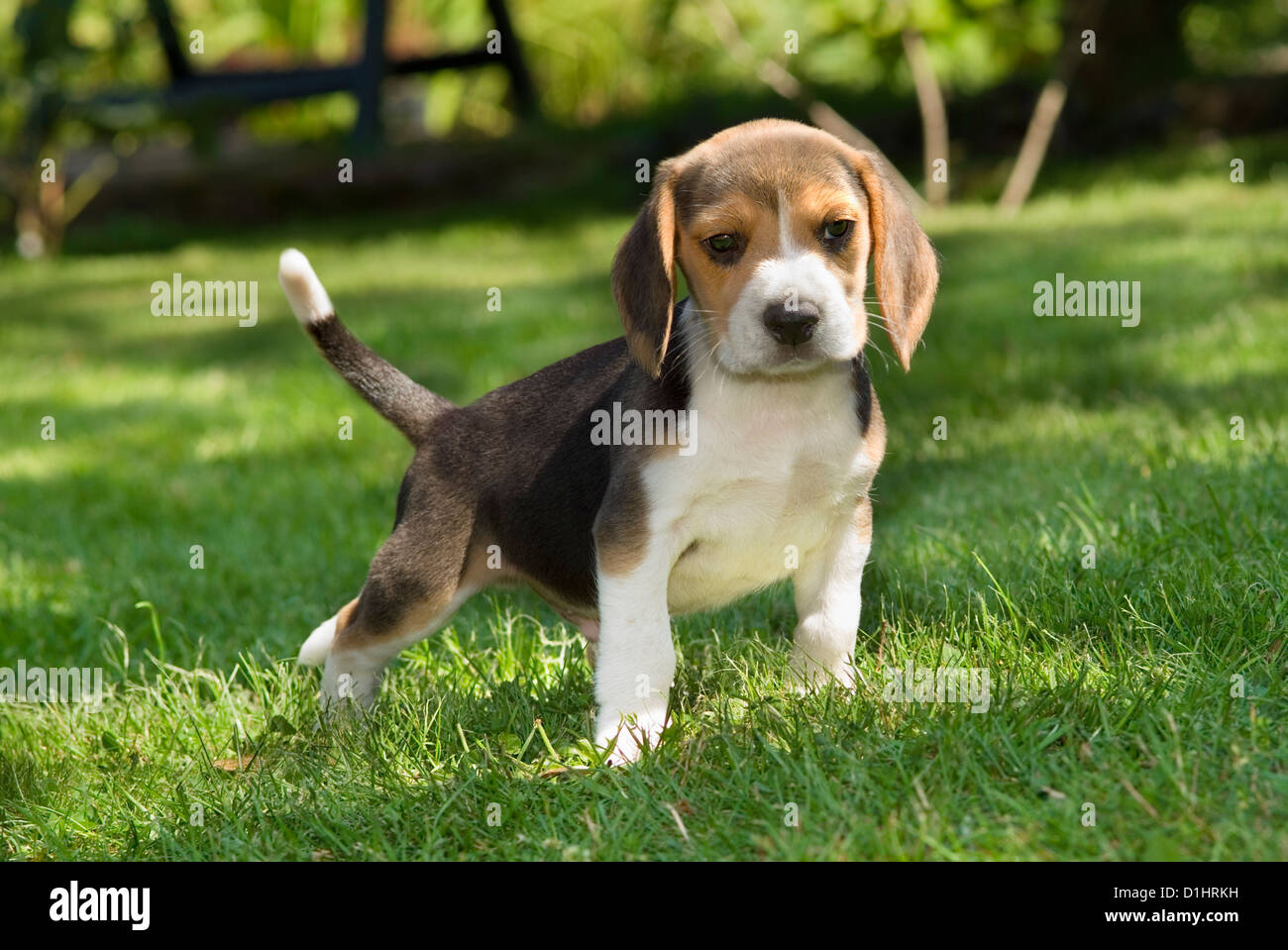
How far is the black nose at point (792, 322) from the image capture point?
10.4 feet

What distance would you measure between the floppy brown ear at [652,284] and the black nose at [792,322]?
A: 0.32 metres

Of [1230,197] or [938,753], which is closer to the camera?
[938,753]

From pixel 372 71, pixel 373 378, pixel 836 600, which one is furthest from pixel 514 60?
pixel 836 600

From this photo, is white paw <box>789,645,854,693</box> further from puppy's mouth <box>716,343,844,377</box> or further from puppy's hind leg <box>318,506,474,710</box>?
puppy's hind leg <box>318,506,474,710</box>

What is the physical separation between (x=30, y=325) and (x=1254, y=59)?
1480 cm

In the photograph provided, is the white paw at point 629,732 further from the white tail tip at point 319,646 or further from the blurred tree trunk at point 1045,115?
the blurred tree trunk at point 1045,115

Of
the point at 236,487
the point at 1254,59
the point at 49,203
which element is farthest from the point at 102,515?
the point at 1254,59

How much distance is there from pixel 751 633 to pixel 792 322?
4.88ft

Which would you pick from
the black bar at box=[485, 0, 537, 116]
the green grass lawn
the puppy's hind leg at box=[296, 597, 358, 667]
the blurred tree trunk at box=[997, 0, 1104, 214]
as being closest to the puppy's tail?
the puppy's hind leg at box=[296, 597, 358, 667]

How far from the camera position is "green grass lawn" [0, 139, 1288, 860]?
3066 mm

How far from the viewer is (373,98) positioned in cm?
1586

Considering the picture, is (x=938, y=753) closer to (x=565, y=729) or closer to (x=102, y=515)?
(x=565, y=729)

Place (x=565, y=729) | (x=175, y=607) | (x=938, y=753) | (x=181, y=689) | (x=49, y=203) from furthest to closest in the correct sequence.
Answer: (x=49, y=203)
(x=175, y=607)
(x=181, y=689)
(x=565, y=729)
(x=938, y=753)

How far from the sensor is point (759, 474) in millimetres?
3428
